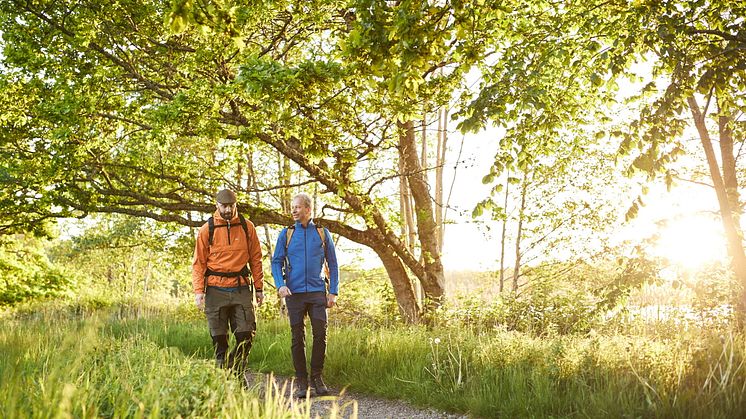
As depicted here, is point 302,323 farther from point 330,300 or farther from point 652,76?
point 652,76

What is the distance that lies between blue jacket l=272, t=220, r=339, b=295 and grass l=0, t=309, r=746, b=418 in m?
1.25

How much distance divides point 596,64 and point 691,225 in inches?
128

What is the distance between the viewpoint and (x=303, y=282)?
6066 millimetres

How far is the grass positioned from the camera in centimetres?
327

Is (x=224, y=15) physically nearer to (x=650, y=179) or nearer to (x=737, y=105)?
(x=650, y=179)

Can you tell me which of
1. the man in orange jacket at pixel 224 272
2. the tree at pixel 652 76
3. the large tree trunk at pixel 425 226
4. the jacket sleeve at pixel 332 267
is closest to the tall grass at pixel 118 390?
the man in orange jacket at pixel 224 272

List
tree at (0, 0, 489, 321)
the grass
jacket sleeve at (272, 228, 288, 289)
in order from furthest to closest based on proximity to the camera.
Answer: tree at (0, 0, 489, 321) → jacket sleeve at (272, 228, 288, 289) → the grass

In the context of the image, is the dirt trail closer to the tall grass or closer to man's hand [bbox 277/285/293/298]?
man's hand [bbox 277/285/293/298]

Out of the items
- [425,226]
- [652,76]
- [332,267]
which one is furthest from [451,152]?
[332,267]

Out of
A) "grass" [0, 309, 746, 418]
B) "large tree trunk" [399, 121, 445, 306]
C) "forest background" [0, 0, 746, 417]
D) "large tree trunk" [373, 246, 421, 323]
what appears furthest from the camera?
"large tree trunk" [399, 121, 445, 306]

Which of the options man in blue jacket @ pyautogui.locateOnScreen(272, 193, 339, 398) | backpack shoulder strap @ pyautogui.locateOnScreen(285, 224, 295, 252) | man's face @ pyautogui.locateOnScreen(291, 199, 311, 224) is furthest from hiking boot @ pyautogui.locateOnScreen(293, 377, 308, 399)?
man's face @ pyautogui.locateOnScreen(291, 199, 311, 224)

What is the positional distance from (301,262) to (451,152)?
40.7ft

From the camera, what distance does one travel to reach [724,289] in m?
7.12

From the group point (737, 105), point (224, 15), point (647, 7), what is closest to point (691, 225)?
point (737, 105)
